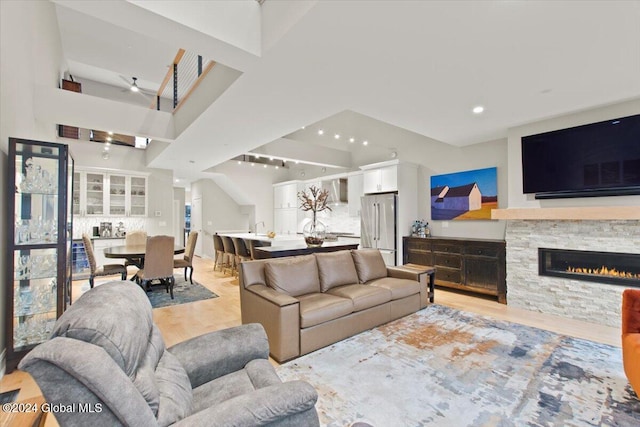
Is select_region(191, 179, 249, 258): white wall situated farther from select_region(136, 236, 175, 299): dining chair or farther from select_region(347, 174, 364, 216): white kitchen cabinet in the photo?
select_region(136, 236, 175, 299): dining chair

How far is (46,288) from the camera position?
108 inches

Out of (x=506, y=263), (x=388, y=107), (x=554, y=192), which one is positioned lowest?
(x=506, y=263)

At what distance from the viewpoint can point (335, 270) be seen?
3.67 metres

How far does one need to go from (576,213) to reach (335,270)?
304 cm

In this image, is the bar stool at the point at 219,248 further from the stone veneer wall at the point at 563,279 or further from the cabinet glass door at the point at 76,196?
the stone veneer wall at the point at 563,279

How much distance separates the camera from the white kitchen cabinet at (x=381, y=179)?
5.72m

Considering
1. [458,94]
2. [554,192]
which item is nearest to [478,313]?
[554,192]

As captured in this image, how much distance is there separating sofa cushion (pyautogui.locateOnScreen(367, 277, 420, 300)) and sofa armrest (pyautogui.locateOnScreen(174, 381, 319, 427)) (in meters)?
2.54

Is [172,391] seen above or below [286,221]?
below

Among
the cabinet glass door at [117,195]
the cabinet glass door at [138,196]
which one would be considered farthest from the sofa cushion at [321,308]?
the cabinet glass door at [117,195]

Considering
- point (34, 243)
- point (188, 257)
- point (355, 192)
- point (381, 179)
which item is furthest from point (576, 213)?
point (188, 257)

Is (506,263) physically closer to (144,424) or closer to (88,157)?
(144,424)

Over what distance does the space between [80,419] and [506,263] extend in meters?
4.96

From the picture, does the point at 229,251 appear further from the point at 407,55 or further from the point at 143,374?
the point at 143,374
